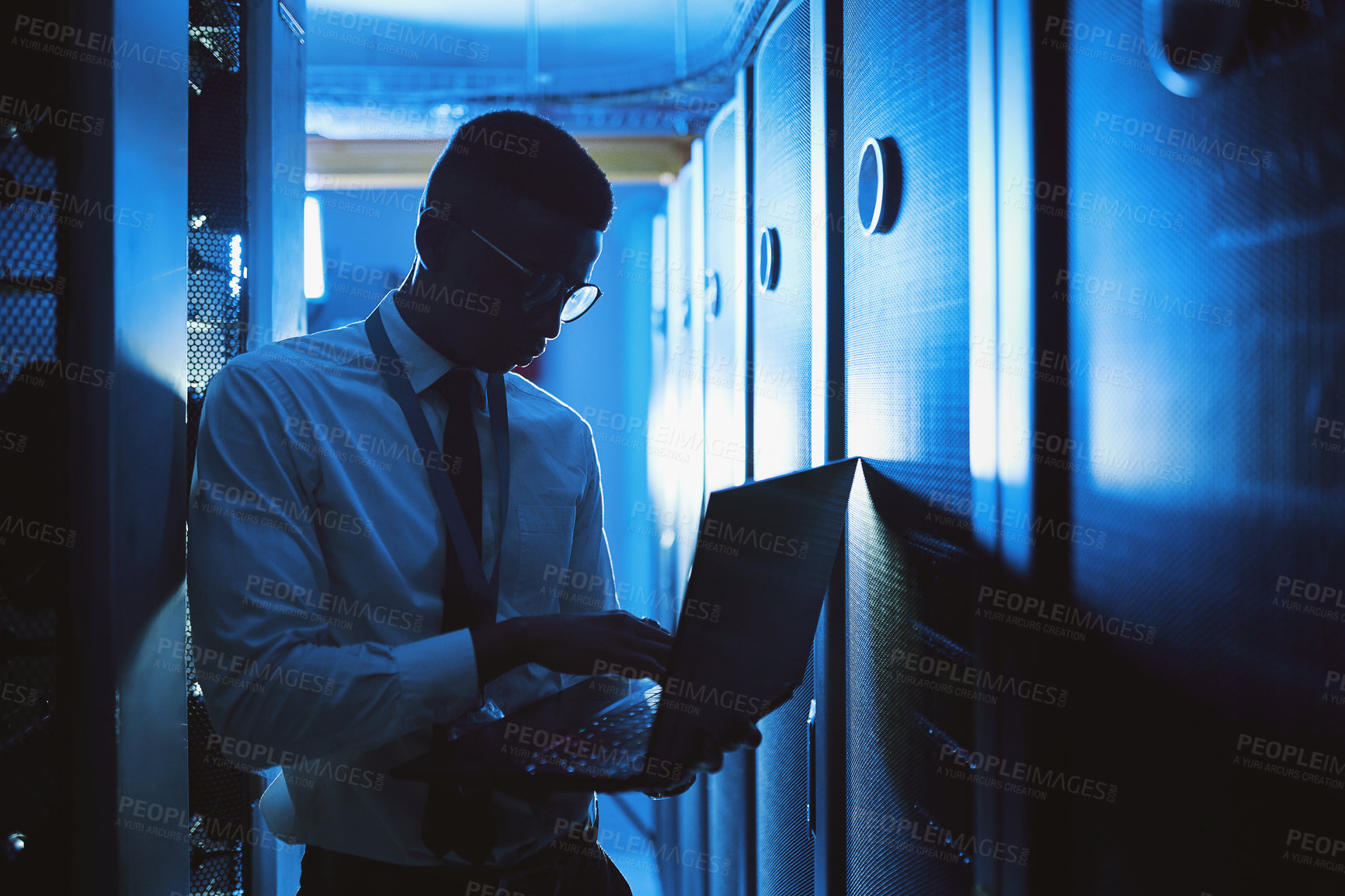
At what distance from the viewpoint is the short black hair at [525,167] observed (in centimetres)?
136

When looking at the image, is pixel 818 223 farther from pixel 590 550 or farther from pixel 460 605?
pixel 460 605

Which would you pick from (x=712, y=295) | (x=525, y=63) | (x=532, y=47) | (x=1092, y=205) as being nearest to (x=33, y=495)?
(x=1092, y=205)

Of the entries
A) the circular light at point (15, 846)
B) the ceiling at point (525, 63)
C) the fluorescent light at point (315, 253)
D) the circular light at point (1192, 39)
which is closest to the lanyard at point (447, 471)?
the circular light at point (15, 846)

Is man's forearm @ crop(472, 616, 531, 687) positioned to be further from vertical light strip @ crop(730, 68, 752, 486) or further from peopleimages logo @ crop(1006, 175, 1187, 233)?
vertical light strip @ crop(730, 68, 752, 486)

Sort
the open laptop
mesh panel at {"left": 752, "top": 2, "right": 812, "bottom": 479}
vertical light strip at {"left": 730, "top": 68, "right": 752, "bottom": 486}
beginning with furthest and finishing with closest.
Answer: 1. vertical light strip at {"left": 730, "top": 68, "right": 752, "bottom": 486}
2. mesh panel at {"left": 752, "top": 2, "right": 812, "bottom": 479}
3. the open laptop

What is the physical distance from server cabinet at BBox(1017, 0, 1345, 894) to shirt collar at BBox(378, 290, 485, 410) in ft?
2.99

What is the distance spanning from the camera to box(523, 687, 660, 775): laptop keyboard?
39.8 inches

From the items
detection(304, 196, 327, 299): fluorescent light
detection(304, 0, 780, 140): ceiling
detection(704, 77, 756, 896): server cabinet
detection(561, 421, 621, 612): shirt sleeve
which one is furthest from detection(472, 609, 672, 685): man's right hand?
detection(304, 196, 327, 299): fluorescent light

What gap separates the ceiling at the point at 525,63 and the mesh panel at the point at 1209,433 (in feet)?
6.67

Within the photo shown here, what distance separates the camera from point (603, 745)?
3.64ft

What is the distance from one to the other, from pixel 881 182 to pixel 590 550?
0.85 metres

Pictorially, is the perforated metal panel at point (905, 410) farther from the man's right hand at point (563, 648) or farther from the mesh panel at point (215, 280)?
the mesh panel at point (215, 280)

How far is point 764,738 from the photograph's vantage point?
227 cm

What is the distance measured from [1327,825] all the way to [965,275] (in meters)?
0.73
